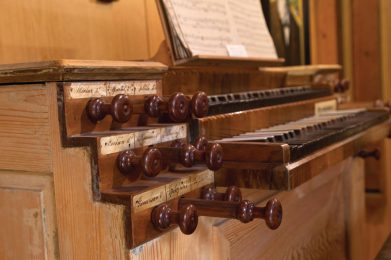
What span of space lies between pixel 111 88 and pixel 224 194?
355mm

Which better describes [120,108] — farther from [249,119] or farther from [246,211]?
[249,119]

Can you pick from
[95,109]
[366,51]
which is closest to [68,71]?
[95,109]

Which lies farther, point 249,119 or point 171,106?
point 249,119

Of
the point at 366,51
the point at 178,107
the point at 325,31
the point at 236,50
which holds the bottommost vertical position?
the point at 178,107

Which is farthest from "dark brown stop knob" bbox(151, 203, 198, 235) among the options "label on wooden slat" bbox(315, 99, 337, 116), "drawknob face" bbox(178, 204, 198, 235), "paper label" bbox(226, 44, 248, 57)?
"label on wooden slat" bbox(315, 99, 337, 116)

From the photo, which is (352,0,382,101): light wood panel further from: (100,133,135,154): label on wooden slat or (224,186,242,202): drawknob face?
(100,133,135,154): label on wooden slat

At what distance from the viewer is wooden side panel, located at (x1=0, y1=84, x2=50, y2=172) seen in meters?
1.00

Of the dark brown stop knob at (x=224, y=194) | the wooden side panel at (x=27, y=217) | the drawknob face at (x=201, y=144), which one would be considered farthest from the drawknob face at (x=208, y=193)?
the wooden side panel at (x=27, y=217)

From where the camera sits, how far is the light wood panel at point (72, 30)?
1.39 meters

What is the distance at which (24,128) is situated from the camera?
1.04 metres

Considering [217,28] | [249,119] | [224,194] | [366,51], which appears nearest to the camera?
[224,194]

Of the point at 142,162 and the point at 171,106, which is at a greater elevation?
the point at 171,106

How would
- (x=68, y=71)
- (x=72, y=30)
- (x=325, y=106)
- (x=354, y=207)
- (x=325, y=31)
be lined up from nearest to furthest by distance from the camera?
1. (x=68, y=71)
2. (x=72, y=30)
3. (x=325, y=106)
4. (x=354, y=207)
5. (x=325, y=31)

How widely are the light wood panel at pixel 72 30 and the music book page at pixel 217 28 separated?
0.87 ft
